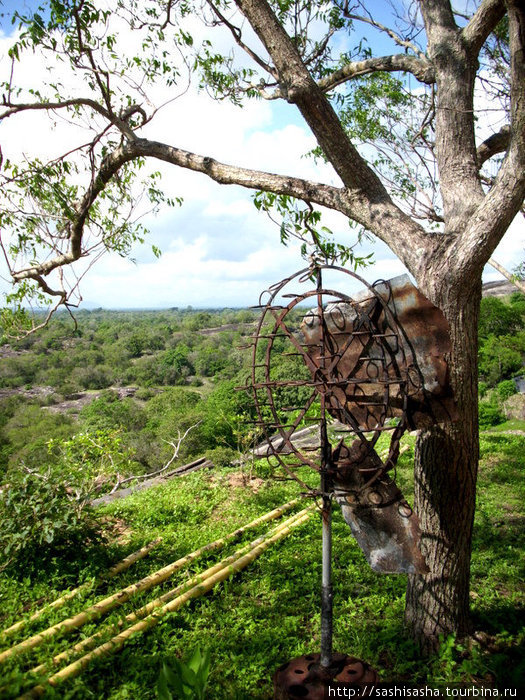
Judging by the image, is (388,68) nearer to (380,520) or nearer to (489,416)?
(380,520)

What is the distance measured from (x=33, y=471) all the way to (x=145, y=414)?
2036 centimetres

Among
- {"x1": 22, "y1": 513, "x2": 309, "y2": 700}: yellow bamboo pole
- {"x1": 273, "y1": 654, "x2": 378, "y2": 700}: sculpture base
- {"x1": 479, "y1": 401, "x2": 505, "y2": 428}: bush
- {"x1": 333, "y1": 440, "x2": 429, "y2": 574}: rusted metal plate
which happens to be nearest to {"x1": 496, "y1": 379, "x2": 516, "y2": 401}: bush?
{"x1": 479, "y1": 401, "x2": 505, "y2": 428}: bush

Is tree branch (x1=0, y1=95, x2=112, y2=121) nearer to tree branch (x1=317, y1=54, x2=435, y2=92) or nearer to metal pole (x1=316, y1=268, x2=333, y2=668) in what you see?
tree branch (x1=317, y1=54, x2=435, y2=92)

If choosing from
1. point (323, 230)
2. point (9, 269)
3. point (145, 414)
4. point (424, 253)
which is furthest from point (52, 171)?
point (145, 414)

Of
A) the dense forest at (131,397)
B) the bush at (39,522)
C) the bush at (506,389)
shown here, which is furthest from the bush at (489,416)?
the bush at (39,522)

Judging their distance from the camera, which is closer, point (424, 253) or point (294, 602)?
point (424, 253)

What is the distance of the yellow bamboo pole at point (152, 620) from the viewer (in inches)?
109

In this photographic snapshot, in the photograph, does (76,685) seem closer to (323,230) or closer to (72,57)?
(323,230)

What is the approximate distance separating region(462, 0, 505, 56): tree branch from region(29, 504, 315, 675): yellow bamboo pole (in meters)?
3.99

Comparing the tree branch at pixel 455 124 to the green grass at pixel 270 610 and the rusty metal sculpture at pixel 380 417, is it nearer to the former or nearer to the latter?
the rusty metal sculpture at pixel 380 417

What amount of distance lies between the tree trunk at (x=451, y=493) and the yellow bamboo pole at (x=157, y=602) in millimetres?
1552

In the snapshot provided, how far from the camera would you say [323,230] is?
3.49 m

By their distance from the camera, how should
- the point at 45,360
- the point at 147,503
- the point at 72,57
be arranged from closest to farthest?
the point at 72,57
the point at 147,503
the point at 45,360

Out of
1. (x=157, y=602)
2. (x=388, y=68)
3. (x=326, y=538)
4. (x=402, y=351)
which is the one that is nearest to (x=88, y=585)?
(x=157, y=602)
